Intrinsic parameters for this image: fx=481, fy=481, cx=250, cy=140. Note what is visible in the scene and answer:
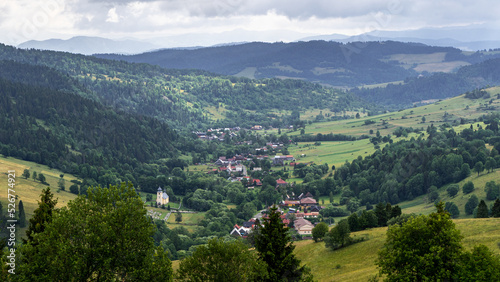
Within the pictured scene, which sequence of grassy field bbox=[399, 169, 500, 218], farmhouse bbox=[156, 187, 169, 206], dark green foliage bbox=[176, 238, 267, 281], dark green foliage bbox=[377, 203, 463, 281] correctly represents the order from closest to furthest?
dark green foliage bbox=[176, 238, 267, 281] < dark green foliage bbox=[377, 203, 463, 281] < grassy field bbox=[399, 169, 500, 218] < farmhouse bbox=[156, 187, 169, 206]

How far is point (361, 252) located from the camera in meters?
58.3

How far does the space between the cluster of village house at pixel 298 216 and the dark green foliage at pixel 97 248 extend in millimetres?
55780

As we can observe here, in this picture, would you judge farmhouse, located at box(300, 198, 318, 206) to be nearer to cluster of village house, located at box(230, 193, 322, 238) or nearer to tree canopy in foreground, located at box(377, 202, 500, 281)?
cluster of village house, located at box(230, 193, 322, 238)

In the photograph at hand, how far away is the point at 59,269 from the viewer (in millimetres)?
29422

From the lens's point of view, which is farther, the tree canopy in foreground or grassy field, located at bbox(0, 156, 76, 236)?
grassy field, located at bbox(0, 156, 76, 236)

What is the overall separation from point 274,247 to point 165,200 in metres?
→ 111

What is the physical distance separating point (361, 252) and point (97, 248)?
37.3m

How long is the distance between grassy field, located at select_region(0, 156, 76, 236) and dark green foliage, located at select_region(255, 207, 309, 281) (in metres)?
66.4

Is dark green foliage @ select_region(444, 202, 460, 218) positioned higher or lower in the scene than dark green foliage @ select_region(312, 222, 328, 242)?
lower

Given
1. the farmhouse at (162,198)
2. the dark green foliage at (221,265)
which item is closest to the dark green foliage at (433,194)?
the farmhouse at (162,198)

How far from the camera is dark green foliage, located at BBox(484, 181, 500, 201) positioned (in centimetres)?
10212

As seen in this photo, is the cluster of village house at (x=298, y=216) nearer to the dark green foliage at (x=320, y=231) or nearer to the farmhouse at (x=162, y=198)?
the dark green foliage at (x=320, y=231)

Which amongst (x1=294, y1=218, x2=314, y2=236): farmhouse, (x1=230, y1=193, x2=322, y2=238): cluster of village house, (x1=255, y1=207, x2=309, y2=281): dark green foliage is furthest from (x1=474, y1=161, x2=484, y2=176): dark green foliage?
(x1=255, y1=207, x2=309, y2=281): dark green foliage

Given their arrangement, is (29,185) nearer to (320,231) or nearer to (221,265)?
(320,231)
